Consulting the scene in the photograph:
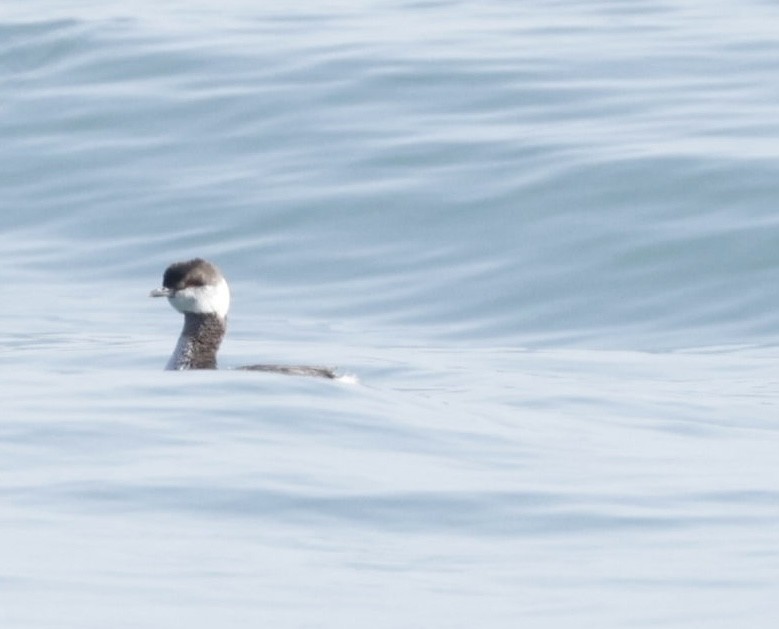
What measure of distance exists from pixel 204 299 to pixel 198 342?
0.37 m

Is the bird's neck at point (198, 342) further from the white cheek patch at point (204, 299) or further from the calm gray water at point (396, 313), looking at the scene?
the calm gray water at point (396, 313)

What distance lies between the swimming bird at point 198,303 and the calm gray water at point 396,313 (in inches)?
28.7

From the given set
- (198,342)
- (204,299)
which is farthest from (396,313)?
(198,342)

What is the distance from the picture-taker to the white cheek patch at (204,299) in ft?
39.4

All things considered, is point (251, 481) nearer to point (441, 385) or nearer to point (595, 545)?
point (595, 545)

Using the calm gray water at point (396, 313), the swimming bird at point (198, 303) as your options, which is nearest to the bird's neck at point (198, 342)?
the swimming bird at point (198, 303)

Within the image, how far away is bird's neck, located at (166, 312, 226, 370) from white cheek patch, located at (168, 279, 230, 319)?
31mm

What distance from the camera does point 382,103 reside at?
1814 cm

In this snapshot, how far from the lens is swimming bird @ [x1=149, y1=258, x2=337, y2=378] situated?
11.8 m

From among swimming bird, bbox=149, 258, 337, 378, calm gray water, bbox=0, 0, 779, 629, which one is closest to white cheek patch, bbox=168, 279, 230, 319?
swimming bird, bbox=149, 258, 337, 378

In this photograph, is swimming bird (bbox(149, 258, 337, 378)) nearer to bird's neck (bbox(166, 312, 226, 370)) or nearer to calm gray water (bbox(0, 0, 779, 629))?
bird's neck (bbox(166, 312, 226, 370))

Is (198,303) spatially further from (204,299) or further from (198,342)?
(198,342)

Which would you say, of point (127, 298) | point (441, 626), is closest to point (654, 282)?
point (127, 298)

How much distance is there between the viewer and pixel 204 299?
39.5 feet
